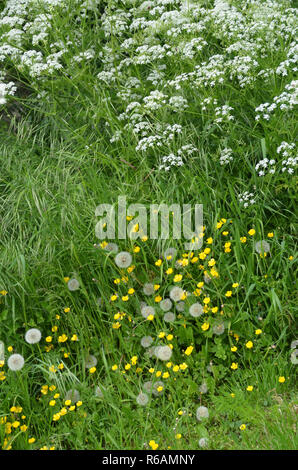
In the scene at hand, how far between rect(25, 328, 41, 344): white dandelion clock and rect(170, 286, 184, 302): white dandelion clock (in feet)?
2.61

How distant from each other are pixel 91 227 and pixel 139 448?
1549 mm

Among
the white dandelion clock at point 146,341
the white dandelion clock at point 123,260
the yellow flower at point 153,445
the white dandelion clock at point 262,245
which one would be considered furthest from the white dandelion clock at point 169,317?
the yellow flower at point 153,445

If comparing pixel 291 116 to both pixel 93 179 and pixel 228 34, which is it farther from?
pixel 93 179

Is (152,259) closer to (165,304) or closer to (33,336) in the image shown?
(165,304)

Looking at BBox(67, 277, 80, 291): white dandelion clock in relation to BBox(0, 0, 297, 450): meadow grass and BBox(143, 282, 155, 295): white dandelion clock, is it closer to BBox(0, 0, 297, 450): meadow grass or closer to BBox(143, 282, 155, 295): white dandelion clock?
BBox(0, 0, 297, 450): meadow grass

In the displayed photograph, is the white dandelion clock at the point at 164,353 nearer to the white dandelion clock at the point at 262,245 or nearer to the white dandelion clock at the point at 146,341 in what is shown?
the white dandelion clock at the point at 146,341

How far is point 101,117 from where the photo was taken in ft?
17.1

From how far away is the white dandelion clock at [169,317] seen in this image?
12.2 feet

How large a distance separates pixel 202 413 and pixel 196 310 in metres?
0.62

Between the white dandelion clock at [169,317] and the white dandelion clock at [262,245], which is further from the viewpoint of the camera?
the white dandelion clock at [262,245]

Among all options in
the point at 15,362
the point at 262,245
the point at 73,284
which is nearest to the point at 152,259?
the point at 73,284

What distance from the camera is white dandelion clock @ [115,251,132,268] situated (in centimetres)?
398

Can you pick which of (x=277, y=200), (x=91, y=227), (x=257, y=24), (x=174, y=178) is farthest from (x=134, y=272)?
(x=257, y=24)

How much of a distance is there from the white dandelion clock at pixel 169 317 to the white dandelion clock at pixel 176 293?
9 cm
